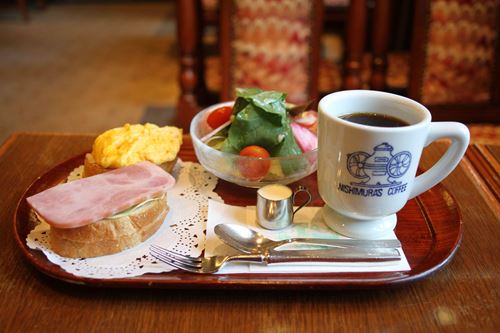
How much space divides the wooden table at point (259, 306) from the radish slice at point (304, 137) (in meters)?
Answer: 0.33

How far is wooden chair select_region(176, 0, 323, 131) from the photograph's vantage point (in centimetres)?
172

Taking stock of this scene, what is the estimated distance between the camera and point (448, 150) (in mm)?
750

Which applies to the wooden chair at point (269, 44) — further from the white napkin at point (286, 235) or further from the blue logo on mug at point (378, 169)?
the blue logo on mug at point (378, 169)

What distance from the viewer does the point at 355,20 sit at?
185cm

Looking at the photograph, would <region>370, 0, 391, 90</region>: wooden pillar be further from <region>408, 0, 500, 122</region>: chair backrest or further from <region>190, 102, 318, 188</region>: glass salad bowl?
<region>190, 102, 318, 188</region>: glass salad bowl

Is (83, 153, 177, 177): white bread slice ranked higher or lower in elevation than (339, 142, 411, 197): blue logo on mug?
lower

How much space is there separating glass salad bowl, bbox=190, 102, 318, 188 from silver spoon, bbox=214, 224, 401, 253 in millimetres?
154

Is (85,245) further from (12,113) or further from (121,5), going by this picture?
(121,5)

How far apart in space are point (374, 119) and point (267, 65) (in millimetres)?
1064

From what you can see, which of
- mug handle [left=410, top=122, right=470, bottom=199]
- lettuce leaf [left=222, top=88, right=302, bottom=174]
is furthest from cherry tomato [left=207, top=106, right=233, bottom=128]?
mug handle [left=410, top=122, right=470, bottom=199]

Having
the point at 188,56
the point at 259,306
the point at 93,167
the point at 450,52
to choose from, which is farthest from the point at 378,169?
the point at 188,56

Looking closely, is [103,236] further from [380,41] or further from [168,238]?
[380,41]

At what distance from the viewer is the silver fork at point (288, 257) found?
71 centimetres

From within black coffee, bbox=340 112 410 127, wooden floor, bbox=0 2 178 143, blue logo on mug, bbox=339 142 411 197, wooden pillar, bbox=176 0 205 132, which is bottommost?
wooden floor, bbox=0 2 178 143
